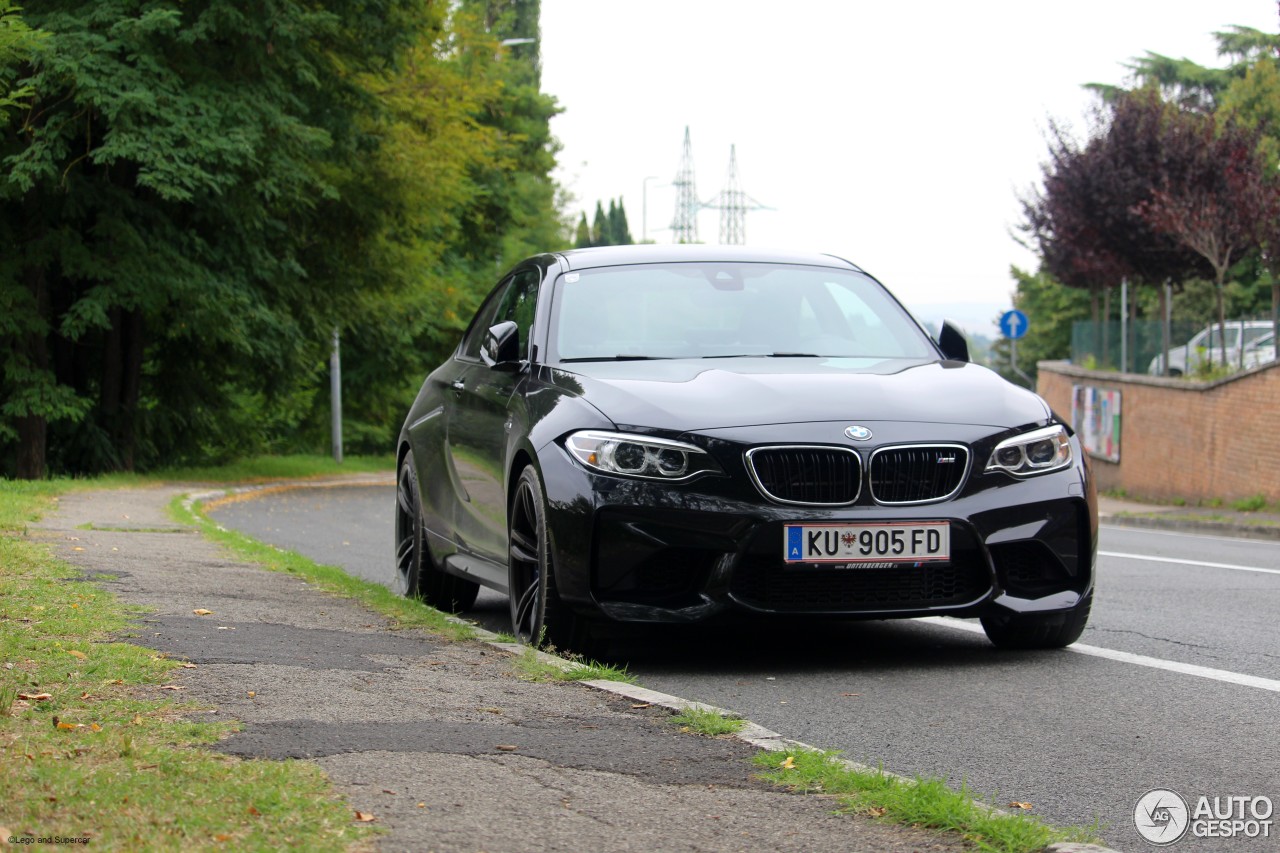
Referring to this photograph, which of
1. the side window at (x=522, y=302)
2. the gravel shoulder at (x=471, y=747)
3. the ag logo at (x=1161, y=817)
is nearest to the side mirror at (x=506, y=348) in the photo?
the side window at (x=522, y=302)

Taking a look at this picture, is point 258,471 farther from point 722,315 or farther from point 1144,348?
point 722,315

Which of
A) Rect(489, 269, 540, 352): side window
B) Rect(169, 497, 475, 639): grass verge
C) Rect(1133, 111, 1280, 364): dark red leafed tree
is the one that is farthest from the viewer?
Rect(1133, 111, 1280, 364): dark red leafed tree

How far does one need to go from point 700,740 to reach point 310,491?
2486cm

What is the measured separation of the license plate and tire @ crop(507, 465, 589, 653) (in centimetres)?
92

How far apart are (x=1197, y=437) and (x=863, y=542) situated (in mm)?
22005

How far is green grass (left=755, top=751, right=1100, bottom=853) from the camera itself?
13.2 feet

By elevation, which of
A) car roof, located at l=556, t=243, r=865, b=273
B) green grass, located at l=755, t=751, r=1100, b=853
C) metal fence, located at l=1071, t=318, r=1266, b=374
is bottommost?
green grass, located at l=755, t=751, r=1100, b=853

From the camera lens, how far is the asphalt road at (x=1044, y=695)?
4.86 meters

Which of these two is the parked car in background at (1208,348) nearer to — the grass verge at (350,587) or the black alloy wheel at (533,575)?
the grass verge at (350,587)

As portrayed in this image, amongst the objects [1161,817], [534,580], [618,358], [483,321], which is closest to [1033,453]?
[618,358]

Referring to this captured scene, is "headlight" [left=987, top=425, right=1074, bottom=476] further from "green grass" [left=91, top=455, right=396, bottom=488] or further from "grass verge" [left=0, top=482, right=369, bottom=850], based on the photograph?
"green grass" [left=91, top=455, right=396, bottom=488]

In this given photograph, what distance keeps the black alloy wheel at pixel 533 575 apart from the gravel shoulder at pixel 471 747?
199 millimetres

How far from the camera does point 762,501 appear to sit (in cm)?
653

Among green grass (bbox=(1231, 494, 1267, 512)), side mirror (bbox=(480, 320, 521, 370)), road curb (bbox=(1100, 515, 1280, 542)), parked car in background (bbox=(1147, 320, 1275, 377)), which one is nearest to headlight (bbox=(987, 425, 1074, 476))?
side mirror (bbox=(480, 320, 521, 370))
